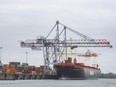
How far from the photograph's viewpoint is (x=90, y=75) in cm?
19600

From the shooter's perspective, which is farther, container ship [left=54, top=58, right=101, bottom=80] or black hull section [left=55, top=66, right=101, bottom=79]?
black hull section [left=55, top=66, right=101, bottom=79]

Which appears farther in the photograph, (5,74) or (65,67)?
(5,74)

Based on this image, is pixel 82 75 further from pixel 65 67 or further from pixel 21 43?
pixel 21 43

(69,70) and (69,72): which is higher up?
(69,70)

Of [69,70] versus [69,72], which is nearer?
[69,70]

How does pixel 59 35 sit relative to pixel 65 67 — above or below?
above

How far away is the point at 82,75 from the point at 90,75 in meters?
13.1

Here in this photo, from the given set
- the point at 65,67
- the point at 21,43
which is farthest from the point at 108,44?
the point at 21,43

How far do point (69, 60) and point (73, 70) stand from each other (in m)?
8.74

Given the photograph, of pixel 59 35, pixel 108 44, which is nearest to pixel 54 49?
pixel 59 35

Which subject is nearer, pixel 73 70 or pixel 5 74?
pixel 73 70

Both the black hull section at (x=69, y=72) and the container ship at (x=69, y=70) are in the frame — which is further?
the black hull section at (x=69, y=72)

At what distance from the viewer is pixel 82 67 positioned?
7151 inches

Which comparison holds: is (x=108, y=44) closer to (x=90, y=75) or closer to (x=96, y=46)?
(x=96, y=46)
